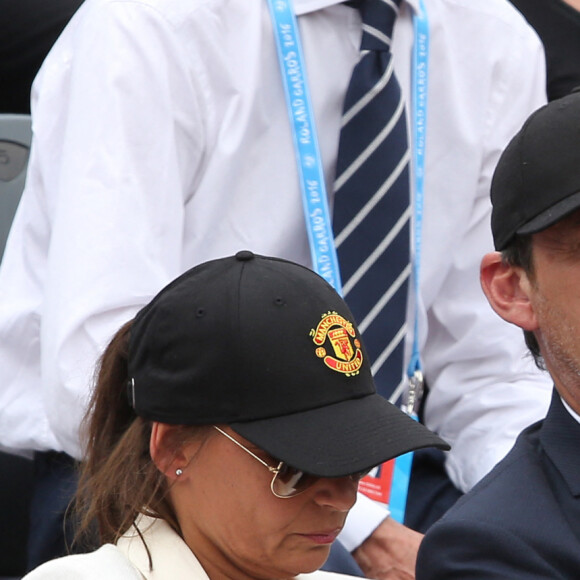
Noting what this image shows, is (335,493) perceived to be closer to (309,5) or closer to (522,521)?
(522,521)

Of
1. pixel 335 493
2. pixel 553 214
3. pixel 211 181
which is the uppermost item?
pixel 553 214

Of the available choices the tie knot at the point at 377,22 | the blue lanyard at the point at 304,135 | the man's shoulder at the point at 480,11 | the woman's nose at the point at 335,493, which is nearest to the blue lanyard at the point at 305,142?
the blue lanyard at the point at 304,135

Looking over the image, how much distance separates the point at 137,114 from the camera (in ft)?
8.36

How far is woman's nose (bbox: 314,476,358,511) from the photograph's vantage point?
1694 mm

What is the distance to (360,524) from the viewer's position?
99.3 inches

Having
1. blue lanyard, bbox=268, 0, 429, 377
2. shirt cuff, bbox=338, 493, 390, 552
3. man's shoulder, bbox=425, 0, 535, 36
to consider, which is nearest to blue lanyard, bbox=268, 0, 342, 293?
blue lanyard, bbox=268, 0, 429, 377

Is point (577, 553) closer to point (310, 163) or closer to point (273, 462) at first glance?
point (273, 462)

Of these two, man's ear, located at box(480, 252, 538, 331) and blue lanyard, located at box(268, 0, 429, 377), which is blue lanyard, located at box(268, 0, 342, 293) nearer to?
blue lanyard, located at box(268, 0, 429, 377)

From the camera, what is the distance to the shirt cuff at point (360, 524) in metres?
2.52

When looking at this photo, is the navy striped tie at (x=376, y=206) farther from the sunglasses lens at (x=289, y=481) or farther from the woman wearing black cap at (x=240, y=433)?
the sunglasses lens at (x=289, y=481)

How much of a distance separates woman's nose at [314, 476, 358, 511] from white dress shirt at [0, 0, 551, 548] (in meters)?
0.84

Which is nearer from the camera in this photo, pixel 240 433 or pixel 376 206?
pixel 240 433

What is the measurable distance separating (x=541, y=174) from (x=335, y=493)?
0.52 m

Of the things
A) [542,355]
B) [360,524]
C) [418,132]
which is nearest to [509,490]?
[542,355]
